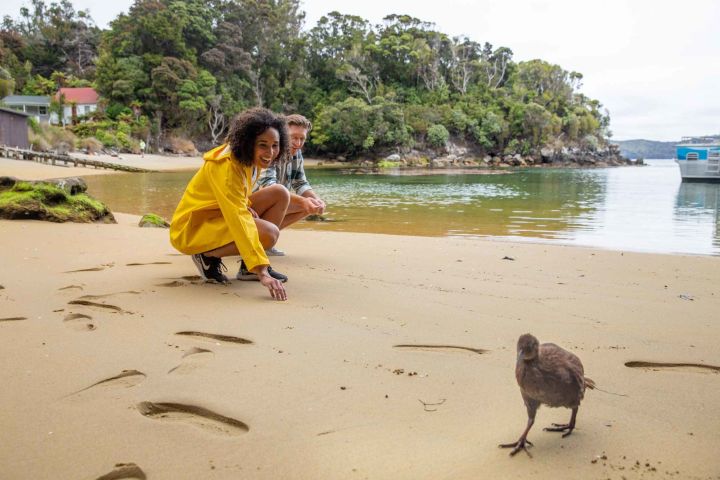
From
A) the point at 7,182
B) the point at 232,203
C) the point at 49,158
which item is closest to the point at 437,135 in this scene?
the point at 49,158

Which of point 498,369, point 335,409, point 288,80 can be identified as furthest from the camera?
point 288,80

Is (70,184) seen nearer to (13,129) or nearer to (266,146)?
(266,146)

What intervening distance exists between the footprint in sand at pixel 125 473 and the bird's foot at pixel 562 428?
1.34 m

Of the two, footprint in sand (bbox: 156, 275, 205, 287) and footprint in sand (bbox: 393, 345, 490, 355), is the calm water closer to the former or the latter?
footprint in sand (bbox: 156, 275, 205, 287)

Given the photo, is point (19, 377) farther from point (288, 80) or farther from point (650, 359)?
point (288, 80)

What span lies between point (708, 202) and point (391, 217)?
11921 mm

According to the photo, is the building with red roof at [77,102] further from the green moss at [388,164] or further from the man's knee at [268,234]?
the man's knee at [268,234]

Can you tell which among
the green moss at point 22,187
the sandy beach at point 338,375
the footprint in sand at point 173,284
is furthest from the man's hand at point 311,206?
the green moss at point 22,187

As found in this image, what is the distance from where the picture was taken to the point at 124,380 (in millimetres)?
2129

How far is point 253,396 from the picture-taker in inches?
79.6

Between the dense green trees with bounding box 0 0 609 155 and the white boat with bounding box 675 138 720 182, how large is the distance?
962 inches

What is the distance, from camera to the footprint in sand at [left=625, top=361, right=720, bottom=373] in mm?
2356

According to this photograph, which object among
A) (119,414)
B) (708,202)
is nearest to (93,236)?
(119,414)

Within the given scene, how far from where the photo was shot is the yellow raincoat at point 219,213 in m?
3.30
